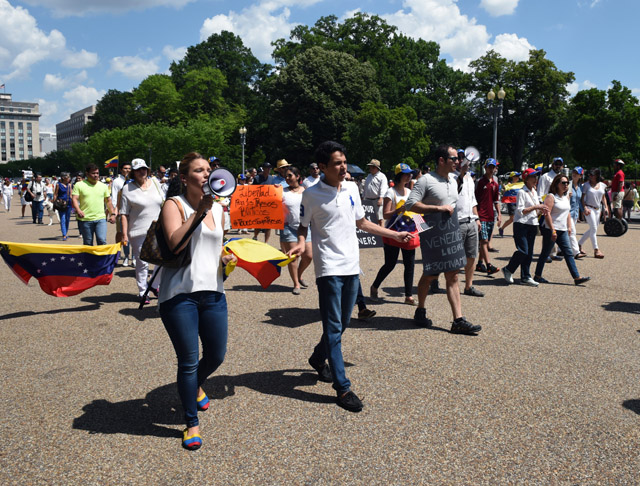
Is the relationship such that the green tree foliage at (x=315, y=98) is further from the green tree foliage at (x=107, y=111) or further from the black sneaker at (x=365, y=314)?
the green tree foliage at (x=107, y=111)

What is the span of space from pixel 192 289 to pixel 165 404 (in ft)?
3.98

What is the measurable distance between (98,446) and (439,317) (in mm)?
4267

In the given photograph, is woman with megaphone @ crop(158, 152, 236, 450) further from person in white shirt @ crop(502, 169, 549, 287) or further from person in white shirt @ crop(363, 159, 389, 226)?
person in white shirt @ crop(363, 159, 389, 226)

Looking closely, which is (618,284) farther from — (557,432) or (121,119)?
(121,119)

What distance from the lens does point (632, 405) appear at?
13.5 ft

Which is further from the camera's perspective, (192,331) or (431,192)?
(431,192)

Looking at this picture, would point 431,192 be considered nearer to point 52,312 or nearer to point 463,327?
point 463,327

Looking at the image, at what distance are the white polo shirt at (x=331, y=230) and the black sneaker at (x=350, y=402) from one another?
33.9 inches

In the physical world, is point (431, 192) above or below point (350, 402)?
above

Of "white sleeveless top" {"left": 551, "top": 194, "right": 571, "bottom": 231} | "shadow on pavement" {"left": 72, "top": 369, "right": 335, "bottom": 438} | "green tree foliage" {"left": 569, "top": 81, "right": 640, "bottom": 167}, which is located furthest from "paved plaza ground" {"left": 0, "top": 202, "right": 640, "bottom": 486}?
"green tree foliage" {"left": 569, "top": 81, "right": 640, "bottom": 167}

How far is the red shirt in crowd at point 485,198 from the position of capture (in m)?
10.1

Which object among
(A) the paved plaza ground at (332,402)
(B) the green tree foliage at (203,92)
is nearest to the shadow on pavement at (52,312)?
(A) the paved plaza ground at (332,402)

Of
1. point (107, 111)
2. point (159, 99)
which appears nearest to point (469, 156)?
point (159, 99)

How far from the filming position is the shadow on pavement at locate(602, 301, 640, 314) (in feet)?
23.3
